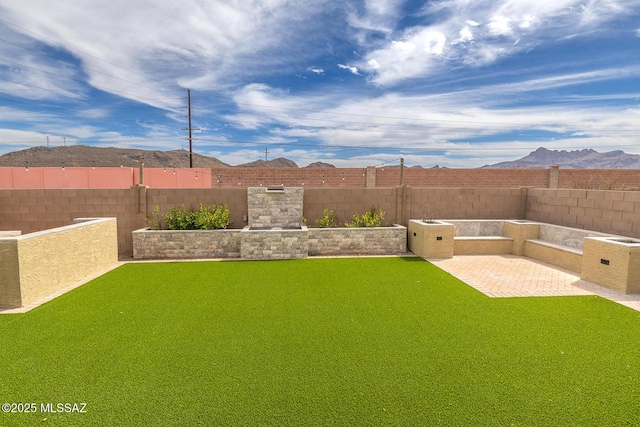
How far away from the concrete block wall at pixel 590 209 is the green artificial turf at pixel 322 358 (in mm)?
3674

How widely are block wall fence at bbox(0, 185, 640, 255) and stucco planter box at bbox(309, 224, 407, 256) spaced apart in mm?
1081

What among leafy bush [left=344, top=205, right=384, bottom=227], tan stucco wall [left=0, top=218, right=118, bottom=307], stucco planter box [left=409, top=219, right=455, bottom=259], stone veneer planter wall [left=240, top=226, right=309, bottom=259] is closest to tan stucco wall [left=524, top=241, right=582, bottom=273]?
stucco planter box [left=409, top=219, right=455, bottom=259]

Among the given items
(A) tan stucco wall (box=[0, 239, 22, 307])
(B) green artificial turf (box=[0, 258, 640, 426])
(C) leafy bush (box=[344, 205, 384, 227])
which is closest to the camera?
(B) green artificial turf (box=[0, 258, 640, 426])

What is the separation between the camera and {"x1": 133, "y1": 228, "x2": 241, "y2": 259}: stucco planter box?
918 centimetres

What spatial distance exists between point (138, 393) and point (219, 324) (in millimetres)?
1670

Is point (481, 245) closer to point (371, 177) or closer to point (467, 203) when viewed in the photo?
point (467, 203)

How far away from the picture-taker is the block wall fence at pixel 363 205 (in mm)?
8625

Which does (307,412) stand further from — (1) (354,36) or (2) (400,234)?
(1) (354,36)

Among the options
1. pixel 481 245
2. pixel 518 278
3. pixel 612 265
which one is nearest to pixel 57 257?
pixel 518 278

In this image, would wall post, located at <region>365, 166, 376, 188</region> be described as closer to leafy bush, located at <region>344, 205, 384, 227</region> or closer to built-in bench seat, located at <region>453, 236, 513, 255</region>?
leafy bush, located at <region>344, 205, 384, 227</region>

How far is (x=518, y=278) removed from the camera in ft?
24.1

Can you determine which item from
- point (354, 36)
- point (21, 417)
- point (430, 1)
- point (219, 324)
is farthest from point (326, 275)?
point (354, 36)

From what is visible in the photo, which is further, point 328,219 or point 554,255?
point 328,219

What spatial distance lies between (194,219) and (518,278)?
9.03 metres
